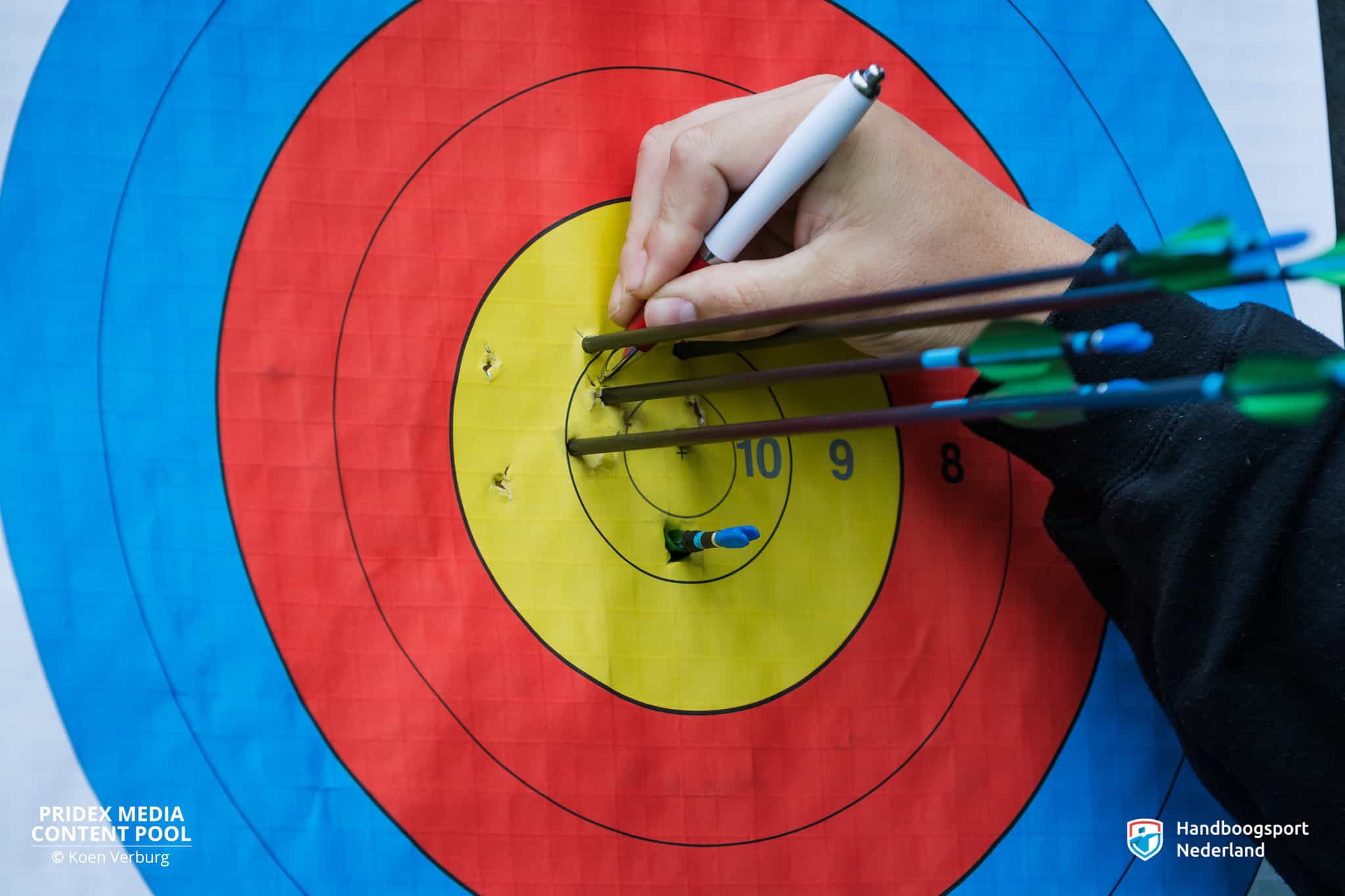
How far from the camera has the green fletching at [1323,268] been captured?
1.05 ft

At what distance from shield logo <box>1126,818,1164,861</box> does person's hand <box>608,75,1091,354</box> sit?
1.19 feet

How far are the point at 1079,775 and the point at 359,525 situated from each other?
1.60 feet

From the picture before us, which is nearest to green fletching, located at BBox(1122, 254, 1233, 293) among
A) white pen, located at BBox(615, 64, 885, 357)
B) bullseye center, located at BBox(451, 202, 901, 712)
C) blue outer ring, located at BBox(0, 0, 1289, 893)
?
white pen, located at BBox(615, 64, 885, 357)

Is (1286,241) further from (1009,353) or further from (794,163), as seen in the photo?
(794,163)

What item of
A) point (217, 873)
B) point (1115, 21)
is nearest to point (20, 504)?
point (217, 873)

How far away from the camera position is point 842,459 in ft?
2.04

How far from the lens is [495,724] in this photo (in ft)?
1.80

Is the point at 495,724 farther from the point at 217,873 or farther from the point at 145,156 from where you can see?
the point at 145,156

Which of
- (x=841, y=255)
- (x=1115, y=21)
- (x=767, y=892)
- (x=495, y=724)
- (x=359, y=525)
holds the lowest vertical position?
(x=767, y=892)

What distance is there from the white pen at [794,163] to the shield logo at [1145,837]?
0.46m

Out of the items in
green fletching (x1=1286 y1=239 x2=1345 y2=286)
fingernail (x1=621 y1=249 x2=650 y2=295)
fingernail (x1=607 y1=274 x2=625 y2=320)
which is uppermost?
fingernail (x1=621 y1=249 x2=650 y2=295)

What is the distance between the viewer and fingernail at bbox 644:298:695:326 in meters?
0.51

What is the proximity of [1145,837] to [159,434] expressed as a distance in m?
0.66

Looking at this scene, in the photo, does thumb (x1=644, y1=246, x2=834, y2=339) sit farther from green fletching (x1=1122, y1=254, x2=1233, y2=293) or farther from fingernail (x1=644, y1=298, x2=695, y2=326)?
green fletching (x1=1122, y1=254, x2=1233, y2=293)
